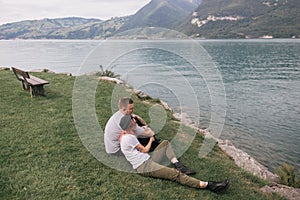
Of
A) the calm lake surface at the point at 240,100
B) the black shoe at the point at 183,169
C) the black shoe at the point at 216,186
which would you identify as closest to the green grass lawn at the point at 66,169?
the black shoe at the point at 216,186

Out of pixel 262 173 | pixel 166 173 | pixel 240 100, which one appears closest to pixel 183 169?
pixel 166 173

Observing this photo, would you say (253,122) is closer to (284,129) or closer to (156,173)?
(284,129)

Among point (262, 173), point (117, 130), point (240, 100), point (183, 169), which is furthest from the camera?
point (240, 100)

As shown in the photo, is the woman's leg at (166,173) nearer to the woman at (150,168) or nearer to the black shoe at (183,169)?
the woman at (150,168)

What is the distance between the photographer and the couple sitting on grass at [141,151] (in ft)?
21.5

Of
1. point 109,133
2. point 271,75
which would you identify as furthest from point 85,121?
point 271,75

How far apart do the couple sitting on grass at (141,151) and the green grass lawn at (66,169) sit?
0.64ft

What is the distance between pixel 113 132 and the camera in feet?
23.1

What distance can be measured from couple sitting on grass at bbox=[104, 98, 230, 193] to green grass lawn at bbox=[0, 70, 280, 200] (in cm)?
19

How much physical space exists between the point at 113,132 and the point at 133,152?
0.84 metres

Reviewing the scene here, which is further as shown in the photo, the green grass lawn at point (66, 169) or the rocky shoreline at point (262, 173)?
the rocky shoreline at point (262, 173)

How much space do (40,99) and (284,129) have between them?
15393 millimetres

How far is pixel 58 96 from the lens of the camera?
13188 millimetres

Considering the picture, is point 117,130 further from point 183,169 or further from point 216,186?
point 216,186
